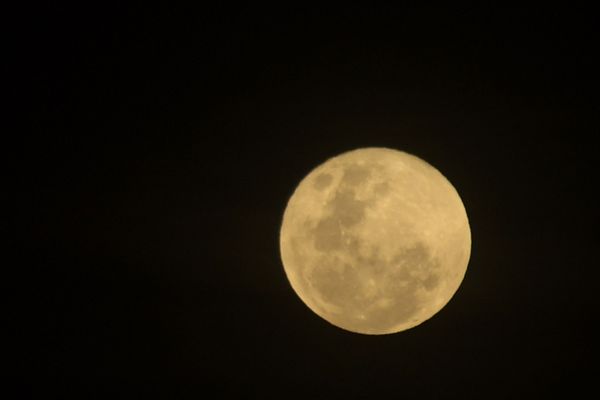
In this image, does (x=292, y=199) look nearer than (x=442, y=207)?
No

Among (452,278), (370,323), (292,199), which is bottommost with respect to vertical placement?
(370,323)

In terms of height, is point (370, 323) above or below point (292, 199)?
below

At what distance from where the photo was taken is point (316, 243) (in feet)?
9.98

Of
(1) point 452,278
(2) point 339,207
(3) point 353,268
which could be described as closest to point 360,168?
(2) point 339,207

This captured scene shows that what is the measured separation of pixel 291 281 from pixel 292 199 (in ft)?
1.28

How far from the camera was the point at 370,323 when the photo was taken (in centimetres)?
316

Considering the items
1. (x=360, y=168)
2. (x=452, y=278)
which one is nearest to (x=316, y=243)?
(x=360, y=168)

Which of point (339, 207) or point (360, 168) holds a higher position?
point (360, 168)

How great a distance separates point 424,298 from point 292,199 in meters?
0.73

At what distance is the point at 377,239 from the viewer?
9.68ft

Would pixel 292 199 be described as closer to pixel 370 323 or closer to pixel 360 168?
pixel 360 168

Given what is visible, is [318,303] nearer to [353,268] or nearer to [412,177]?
[353,268]

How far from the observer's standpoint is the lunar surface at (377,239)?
2.96 meters

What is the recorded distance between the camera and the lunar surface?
117 inches
